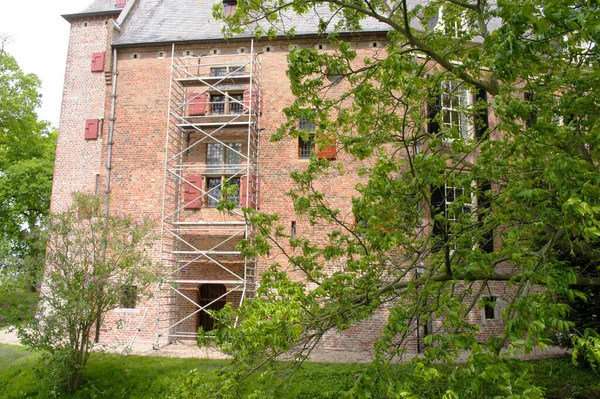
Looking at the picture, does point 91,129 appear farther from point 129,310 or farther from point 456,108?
point 456,108

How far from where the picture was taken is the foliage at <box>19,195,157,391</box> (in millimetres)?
9289

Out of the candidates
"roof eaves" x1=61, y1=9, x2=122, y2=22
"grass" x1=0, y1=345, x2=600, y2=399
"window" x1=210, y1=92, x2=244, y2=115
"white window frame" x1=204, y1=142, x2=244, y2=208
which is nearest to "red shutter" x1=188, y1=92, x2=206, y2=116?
"window" x1=210, y1=92, x2=244, y2=115

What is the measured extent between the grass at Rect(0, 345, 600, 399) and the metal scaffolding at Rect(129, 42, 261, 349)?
2.12 metres

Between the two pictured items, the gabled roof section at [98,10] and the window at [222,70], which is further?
the gabled roof section at [98,10]

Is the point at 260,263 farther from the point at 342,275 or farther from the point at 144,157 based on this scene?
the point at 342,275

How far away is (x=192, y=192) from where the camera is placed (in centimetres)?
1355

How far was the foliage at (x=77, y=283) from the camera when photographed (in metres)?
9.29

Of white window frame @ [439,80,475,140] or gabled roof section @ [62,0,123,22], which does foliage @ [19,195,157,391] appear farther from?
gabled roof section @ [62,0,123,22]

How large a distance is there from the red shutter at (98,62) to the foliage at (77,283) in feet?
21.3

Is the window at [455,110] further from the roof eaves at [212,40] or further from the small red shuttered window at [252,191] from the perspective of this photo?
the small red shuttered window at [252,191]

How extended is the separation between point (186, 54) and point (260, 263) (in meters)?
7.03

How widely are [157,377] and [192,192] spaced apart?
5.54m

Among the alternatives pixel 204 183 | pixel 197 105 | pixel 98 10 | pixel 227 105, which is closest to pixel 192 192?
pixel 204 183

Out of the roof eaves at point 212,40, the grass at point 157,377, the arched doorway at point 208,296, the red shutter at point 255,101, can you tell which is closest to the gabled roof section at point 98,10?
the roof eaves at point 212,40
